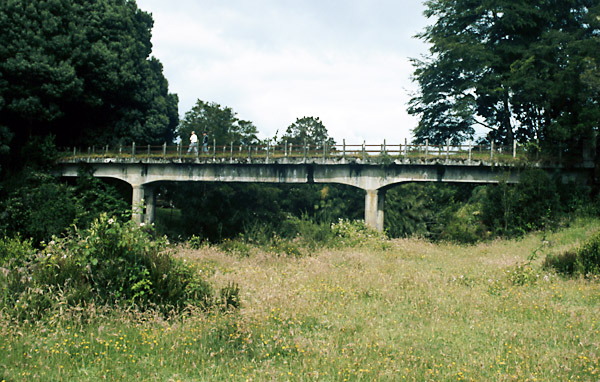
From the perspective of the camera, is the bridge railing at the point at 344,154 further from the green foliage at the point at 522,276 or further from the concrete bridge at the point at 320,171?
the green foliage at the point at 522,276

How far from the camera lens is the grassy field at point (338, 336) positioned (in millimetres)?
5863

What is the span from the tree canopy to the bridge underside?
14.6ft

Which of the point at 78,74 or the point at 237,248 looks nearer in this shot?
the point at 237,248

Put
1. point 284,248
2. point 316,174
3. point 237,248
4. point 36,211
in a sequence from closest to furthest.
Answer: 1. point 284,248
2. point 237,248
3. point 316,174
4. point 36,211

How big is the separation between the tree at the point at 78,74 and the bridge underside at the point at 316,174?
4270 mm

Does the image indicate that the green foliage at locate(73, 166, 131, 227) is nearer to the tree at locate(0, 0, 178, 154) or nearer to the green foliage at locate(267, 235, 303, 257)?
the tree at locate(0, 0, 178, 154)

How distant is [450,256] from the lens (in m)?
17.1

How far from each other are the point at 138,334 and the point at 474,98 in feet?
98.2

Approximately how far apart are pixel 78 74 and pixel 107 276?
3031 centimetres

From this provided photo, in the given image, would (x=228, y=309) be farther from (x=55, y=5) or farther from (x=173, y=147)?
(x=55, y=5)

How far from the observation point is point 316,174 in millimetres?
28172

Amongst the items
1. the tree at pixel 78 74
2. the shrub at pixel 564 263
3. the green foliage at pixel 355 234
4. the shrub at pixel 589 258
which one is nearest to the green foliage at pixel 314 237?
the green foliage at pixel 355 234

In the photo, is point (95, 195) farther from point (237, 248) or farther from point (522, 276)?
point (522, 276)

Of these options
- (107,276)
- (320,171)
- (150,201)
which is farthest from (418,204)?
(107,276)
